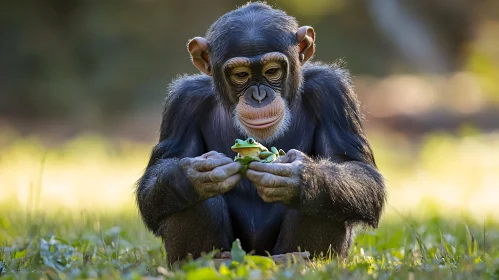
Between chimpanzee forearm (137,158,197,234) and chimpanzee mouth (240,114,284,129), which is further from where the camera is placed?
chimpanzee mouth (240,114,284,129)

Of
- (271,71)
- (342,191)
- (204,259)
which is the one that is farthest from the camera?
(271,71)

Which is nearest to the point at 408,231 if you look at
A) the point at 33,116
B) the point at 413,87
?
the point at 413,87

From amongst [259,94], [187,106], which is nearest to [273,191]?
[259,94]

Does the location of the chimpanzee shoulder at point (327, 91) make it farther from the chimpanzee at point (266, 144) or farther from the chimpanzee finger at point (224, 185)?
the chimpanzee finger at point (224, 185)

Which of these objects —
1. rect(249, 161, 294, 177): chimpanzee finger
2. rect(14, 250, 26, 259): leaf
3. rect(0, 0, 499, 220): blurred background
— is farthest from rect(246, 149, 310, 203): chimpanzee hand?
rect(0, 0, 499, 220): blurred background

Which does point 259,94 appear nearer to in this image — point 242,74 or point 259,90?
point 259,90

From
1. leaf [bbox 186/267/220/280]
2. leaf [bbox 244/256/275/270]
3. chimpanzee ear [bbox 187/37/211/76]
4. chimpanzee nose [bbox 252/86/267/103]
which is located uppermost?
chimpanzee ear [bbox 187/37/211/76]

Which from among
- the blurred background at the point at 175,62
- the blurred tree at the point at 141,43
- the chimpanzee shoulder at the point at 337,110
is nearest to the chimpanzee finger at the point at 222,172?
the chimpanzee shoulder at the point at 337,110

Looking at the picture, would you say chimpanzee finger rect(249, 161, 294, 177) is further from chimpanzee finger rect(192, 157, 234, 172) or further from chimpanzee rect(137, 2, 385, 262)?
chimpanzee finger rect(192, 157, 234, 172)

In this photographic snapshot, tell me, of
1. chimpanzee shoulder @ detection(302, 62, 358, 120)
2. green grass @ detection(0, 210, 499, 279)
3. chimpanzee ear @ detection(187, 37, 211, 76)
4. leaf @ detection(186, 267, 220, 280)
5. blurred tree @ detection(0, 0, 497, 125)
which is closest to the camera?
leaf @ detection(186, 267, 220, 280)
